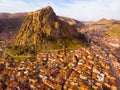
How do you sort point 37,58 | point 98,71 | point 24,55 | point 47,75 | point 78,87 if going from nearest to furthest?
point 78,87, point 47,75, point 98,71, point 37,58, point 24,55

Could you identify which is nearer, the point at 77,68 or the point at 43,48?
the point at 77,68

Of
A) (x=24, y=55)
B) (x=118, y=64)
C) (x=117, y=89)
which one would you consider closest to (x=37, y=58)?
(x=24, y=55)

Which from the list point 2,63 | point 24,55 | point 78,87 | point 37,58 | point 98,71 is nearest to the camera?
point 78,87

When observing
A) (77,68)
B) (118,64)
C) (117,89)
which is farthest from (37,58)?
(117,89)

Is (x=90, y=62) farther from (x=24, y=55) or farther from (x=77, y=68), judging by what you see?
→ (x=24, y=55)

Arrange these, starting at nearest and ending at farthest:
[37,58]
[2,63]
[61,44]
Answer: [2,63] < [37,58] < [61,44]

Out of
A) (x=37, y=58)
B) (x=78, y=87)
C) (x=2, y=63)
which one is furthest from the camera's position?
(x=37, y=58)

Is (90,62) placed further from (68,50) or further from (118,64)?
(68,50)

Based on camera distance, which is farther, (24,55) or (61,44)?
(61,44)
